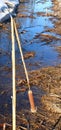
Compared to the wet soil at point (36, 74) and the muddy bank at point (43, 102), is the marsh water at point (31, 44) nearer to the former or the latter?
the wet soil at point (36, 74)

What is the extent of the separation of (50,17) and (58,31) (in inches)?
165

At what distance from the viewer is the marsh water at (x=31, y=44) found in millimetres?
9682

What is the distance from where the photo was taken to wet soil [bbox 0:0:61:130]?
A: 7543mm

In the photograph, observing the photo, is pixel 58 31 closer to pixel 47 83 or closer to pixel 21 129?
pixel 47 83

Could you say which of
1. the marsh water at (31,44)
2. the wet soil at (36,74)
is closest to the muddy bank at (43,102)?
the wet soil at (36,74)

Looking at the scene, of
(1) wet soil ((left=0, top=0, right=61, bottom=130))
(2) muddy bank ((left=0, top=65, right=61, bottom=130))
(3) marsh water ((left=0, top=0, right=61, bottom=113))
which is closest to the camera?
(2) muddy bank ((left=0, top=65, right=61, bottom=130))

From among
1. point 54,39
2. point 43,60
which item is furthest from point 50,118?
point 54,39

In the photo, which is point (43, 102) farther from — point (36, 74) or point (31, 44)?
point (31, 44)

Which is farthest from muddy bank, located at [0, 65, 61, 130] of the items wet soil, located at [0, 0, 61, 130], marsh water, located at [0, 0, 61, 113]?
marsh water, located at [0, 0, 61, 113]

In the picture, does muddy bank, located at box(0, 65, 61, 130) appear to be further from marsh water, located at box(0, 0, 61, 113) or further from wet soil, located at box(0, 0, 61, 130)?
marsh water, located at box(0, 0, 61, 113)

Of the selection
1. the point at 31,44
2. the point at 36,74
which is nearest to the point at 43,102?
the point at 36,74

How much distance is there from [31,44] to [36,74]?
3.84 meters

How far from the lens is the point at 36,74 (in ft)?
34.0

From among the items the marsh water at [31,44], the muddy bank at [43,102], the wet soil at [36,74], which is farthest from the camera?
the marsh water at [31,44]
